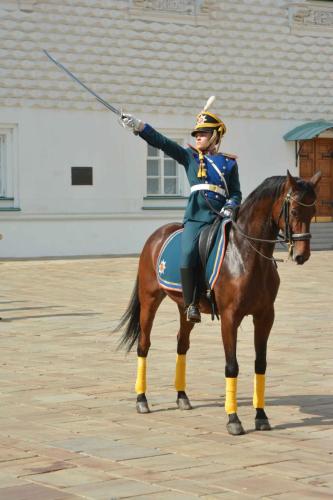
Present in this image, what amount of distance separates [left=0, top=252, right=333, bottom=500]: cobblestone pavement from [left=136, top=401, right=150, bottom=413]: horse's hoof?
2.9 inches

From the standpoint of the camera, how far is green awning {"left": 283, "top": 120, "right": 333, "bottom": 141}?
85.7 feet

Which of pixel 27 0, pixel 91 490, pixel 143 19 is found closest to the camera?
pixel 91 490

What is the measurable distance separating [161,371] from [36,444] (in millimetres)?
3225

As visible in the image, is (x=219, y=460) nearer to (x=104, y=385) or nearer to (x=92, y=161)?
(x=104, y=385)

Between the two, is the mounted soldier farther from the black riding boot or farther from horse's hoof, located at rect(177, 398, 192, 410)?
horse's hoof, located at rect(177, 398, 192, 410)

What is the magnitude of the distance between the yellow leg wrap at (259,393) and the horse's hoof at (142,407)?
0.86 meters

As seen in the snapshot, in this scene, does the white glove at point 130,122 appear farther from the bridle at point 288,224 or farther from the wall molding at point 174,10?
the wall molding at point 174,10

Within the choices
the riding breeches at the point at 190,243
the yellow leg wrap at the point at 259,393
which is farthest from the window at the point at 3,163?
the yellow leg wrap at the point at 259,393

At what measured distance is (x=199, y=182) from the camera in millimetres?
8281

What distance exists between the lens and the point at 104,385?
9.36 m

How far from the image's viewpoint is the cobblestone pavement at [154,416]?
240 inches

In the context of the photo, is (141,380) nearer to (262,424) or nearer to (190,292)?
(190,292)

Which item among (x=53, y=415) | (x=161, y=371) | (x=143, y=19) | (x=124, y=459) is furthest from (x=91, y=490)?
(x=143, y=19)

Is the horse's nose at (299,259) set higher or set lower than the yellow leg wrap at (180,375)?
higher
